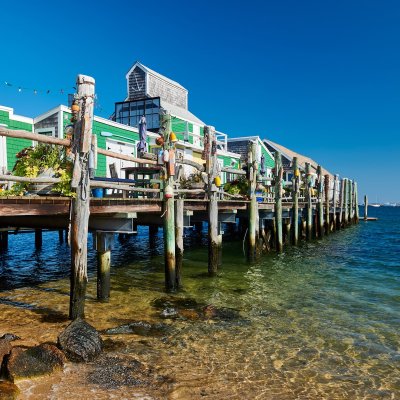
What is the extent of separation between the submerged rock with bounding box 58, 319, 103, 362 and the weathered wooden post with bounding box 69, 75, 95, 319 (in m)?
1.05

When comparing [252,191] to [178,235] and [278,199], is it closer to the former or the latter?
[278,199]

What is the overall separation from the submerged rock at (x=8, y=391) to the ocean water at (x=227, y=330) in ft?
0.58

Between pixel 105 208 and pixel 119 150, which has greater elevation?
pixel 119 150

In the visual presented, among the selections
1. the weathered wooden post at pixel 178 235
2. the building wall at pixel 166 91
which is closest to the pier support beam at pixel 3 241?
the weathered wooden post at pixel 178 235

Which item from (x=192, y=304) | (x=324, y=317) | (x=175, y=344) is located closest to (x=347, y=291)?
(x=324, y=317)

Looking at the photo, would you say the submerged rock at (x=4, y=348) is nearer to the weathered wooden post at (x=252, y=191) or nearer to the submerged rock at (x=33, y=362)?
the submerged rock at (x=33, y=362)

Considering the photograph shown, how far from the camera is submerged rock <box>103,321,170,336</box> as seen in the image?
22.2 feet

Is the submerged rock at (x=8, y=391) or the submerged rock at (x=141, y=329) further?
the submerged rock at (x=141, y=329)

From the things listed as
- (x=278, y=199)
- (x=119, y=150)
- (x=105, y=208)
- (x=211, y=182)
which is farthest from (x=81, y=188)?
(x=119, y=150)

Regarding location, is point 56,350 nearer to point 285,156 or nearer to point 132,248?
point 132,248

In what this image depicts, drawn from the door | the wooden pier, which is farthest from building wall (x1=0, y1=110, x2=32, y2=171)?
the wooden pier

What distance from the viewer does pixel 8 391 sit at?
4.46 m

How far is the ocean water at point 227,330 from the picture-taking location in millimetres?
5109

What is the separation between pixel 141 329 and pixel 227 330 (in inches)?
63.0
